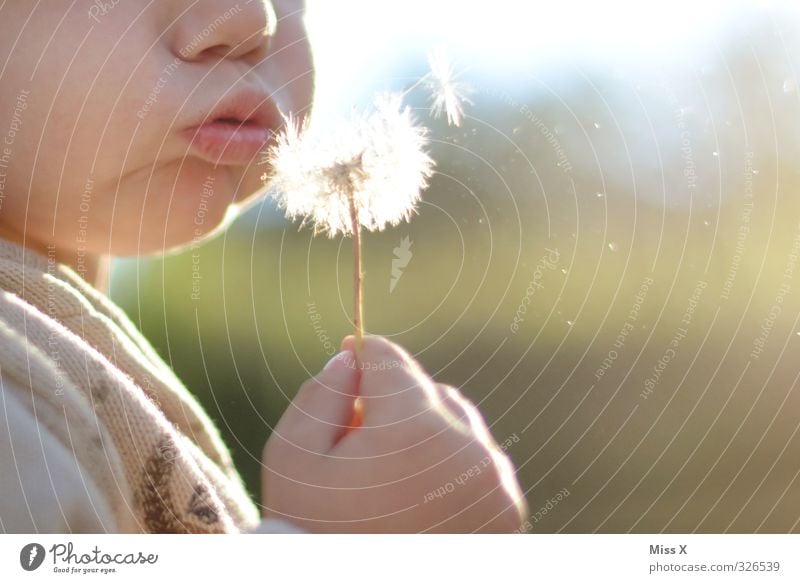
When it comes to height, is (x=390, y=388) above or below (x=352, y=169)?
below

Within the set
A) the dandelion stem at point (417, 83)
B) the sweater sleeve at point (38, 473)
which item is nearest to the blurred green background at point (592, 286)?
the dandelion stem at point (417, 83)

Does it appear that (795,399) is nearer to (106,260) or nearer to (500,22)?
(500,22)

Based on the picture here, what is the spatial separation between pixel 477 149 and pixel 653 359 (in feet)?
0.67

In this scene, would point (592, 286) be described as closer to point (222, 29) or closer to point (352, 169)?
point (352, 169)

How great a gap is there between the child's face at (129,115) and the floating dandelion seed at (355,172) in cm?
2

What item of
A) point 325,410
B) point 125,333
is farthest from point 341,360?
point 125,333

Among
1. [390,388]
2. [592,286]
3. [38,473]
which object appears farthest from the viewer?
[592,286]

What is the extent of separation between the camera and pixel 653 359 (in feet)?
2.02

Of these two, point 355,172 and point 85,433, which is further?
point 355,172

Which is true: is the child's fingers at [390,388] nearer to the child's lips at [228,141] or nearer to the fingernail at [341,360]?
the fingernail at [341,360]

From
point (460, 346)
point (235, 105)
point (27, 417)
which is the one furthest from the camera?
point (460, 346)

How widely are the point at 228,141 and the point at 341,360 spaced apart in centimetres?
15

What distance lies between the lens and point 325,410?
48cm
